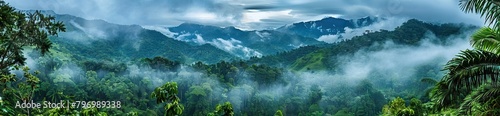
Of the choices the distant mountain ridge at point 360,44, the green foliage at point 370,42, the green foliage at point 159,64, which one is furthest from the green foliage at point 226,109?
the distant mountain ridge at point 360,44

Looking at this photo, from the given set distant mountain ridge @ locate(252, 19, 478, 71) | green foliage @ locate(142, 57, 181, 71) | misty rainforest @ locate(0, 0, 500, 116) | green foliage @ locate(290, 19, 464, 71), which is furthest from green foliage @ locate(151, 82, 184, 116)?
distant mountain ridge @ locate(252, 19, 478, 71)

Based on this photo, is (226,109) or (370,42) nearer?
(226,109)

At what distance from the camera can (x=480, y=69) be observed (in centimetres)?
692

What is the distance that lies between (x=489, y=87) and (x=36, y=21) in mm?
9478

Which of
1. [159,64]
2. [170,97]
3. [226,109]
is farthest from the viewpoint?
[159,64]

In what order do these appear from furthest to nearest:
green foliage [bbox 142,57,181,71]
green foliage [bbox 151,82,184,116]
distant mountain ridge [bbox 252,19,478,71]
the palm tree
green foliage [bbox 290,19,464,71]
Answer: distant mountain ridge [bbox 252,19,478,71] < green foliage [bbox 290,19,464,71] < green foliage [bbox 142,57,181,71] < the palm tree < green foliage [bbox 151,82,184,116]

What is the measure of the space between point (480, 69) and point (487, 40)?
0.66 metres

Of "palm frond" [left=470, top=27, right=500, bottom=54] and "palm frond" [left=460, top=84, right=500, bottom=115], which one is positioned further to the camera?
"palm frond" [left=470, top=27, right=500, bottom=54]

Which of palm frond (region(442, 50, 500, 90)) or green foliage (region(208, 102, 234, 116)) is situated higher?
palm frond (region(442, 50, 500, 90))

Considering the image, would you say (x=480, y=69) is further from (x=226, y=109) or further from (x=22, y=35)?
(x=22, y=35)

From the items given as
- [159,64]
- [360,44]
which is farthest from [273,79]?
[360,44]

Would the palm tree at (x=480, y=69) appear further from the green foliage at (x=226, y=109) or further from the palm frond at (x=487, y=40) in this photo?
the green foliage at (x=226, y=109)

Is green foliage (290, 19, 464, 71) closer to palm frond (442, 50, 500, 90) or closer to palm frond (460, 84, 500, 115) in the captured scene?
palm frond (460, 84, 500, 115)

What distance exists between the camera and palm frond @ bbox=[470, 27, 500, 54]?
695 cm
